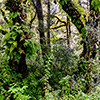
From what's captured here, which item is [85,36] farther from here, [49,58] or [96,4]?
[49,58]

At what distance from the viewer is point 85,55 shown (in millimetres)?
3289

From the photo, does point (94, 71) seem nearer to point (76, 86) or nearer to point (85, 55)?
point (85, 55)

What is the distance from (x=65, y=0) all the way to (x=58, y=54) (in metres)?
1.51

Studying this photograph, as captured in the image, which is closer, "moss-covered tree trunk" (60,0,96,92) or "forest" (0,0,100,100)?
"forest" (0,0,100,100)

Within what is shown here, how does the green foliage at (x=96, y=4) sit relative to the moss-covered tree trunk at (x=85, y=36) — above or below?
above

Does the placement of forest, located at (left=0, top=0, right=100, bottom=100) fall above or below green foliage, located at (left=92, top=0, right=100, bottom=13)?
below

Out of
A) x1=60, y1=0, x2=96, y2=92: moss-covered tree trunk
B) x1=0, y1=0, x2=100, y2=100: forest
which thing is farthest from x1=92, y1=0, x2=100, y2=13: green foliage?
x1=60, y1=0, x2=96, y2=92: moss-covered tree trunk

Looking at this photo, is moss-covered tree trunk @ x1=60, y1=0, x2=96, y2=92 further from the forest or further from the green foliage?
the green foliage

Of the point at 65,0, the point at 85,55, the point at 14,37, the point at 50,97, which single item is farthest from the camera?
the point at 85,55

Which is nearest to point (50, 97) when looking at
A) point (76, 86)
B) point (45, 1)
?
point (76, 86)

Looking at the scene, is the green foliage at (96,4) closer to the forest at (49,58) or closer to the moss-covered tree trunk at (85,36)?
the forest at (49,58)

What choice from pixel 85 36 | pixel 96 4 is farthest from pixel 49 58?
pixel 96 4

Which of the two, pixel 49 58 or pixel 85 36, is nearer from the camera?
pixel 49 58

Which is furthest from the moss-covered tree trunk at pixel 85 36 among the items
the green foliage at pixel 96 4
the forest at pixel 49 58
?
the green foliage at pixel 96 4
